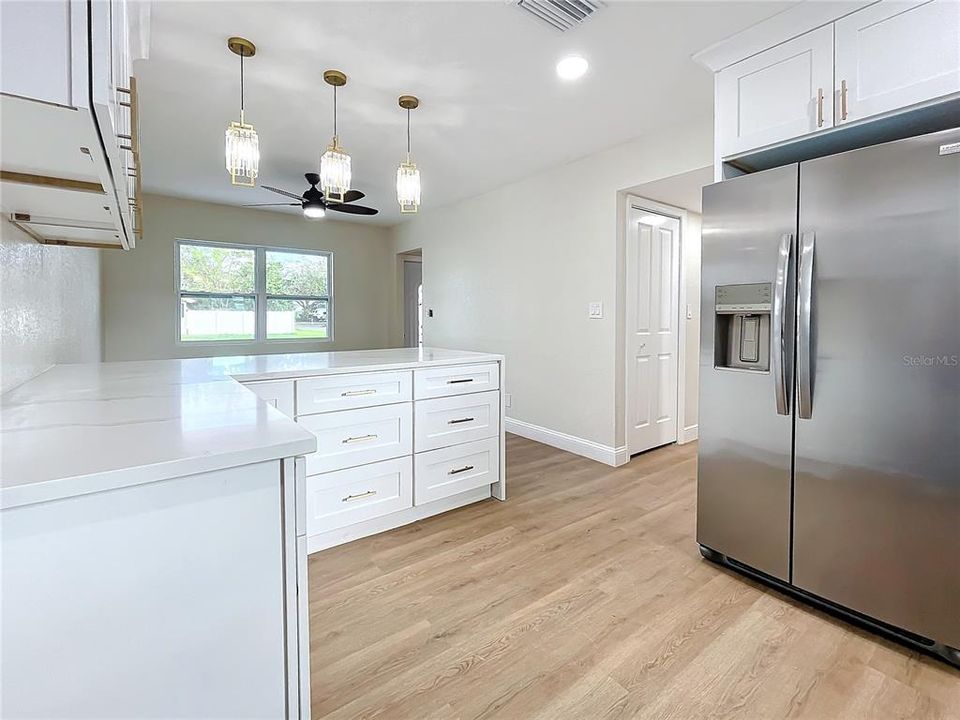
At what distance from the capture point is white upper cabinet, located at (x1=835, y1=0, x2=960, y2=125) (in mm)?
1559

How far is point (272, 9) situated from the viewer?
1.97m

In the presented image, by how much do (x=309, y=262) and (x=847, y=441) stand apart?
6013 mm

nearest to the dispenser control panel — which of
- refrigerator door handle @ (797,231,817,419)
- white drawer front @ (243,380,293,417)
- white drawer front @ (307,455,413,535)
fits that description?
refrigerator door handle @ (797,231,817,419)

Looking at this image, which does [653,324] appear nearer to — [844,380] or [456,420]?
[456,420]

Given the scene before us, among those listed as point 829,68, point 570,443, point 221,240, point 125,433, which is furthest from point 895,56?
point 221,240

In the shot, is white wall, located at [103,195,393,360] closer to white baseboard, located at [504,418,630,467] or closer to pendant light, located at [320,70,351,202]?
white baseboard, located at [504,418,630,467]

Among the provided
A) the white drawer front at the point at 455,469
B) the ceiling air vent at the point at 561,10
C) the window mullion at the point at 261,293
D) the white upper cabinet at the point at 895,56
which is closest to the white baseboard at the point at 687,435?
the white drawer front at the point at 455,469

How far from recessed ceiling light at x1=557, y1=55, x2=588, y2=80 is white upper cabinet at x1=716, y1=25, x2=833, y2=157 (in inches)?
26.1

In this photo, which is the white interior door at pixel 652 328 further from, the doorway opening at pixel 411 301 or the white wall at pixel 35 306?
the doorway opening at pixel 411 301

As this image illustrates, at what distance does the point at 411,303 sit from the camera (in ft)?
23.2

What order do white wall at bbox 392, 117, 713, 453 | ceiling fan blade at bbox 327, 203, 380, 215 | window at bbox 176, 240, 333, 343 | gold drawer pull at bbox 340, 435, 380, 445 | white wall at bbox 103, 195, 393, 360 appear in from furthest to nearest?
window at bbox 176, 240, 333, 343 < white wall at bbox 103, 195, 393, 360 < ceiling fan blade at bbox 327, 203, 380, 215 < white wall at bbox 392, 117, 713, 453 < gold drawer pull at bbox 340, 435, 380, 445

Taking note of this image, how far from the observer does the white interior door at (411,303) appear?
6.91 m

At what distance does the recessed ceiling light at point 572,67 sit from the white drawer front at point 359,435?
195 centimetres

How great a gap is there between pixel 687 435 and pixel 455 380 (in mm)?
2743
